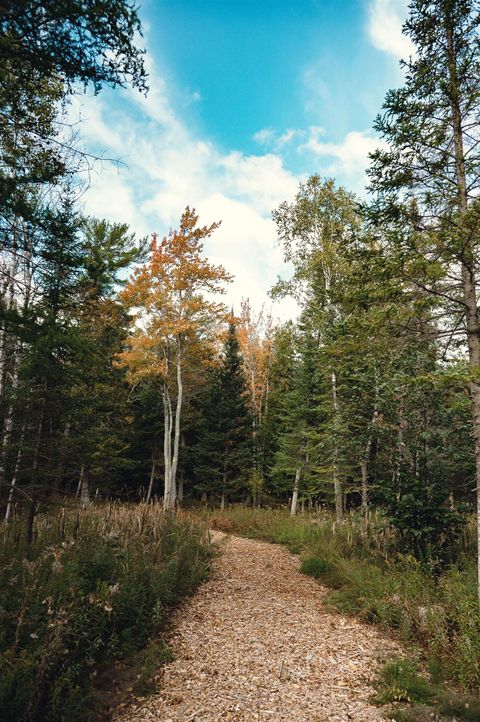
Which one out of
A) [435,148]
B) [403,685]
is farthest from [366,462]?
[435,148]

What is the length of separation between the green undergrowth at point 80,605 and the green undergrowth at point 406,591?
275 cm

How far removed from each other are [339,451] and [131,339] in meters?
9.66

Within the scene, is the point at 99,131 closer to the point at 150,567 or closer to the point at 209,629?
the point at 150,567

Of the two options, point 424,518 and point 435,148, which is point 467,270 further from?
point 424,518

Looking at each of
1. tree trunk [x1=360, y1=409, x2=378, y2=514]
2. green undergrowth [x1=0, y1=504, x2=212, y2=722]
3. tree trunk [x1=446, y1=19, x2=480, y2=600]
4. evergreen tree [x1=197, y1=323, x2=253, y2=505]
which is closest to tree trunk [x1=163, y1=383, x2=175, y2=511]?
evergreen tree [x1=197, y1=323, x2=253, y2=505]

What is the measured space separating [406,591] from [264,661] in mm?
2501

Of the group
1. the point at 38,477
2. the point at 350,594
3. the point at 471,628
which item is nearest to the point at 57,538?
the point at 38,477

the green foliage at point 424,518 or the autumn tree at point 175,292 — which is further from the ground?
the autumn tree at point 175,292

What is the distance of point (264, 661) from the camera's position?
4059 millimetres

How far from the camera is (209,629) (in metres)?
4.84

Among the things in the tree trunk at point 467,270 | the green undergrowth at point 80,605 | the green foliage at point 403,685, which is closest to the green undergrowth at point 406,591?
the green foliage at point 403,685

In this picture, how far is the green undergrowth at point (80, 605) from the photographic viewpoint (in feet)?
9.46

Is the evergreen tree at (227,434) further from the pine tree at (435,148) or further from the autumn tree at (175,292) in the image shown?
the pine tree at (435,148)

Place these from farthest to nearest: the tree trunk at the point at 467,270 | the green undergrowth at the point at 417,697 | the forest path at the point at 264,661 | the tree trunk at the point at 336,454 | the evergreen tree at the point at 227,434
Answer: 1. the evergreen tree at the point at 227,434
2. the tree trunk at the point at 336,454
3. the tree trunk at the point at 467,270
4. the forest path at the point at 264,661
5. the green undergrowth at the point at 417,697
